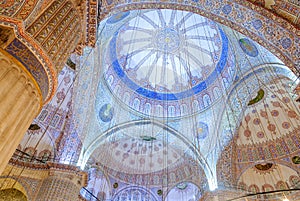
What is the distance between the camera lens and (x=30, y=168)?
783 centimetres

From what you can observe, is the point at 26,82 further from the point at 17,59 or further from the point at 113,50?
the point at 113,50

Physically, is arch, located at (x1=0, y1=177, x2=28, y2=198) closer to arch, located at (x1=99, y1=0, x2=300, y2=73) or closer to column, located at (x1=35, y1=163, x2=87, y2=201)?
column, located at (x1=35, y1=163, x2=87, y2=201)

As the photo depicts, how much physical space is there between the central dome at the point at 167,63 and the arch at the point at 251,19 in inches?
144

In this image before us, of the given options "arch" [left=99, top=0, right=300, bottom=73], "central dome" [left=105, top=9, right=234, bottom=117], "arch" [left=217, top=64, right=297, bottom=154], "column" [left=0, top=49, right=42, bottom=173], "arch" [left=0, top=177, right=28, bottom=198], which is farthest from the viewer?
"central dome" [left=105, top=9, right=234, bottom=117]

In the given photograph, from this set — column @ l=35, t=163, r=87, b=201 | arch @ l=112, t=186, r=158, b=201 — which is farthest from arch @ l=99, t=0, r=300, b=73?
arch @ l=112, t=186, r=158, b=201

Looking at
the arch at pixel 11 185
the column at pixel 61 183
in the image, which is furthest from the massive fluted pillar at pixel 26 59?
the arch at pixel 11 185

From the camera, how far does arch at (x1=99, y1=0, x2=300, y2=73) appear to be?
5.50 meters

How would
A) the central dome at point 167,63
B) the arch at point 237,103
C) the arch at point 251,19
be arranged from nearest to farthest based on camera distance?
the arch at point 251,19
the arch at point 237,103
the central dome at point 167,63

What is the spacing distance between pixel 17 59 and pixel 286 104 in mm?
9654

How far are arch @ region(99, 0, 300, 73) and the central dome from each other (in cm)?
366

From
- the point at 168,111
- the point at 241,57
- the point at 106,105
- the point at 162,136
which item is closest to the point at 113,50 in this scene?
the point at 106,105

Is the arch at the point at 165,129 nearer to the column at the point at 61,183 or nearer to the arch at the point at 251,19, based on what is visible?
the column at the point at 61,183

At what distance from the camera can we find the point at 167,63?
11.9m

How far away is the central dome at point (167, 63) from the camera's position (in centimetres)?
1038
